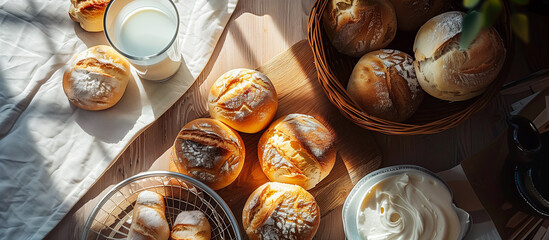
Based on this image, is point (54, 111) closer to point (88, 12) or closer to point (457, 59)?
point (88, 12)

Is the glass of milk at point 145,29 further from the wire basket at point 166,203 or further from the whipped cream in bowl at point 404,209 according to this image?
the whipped cream in bowl at point 404,209

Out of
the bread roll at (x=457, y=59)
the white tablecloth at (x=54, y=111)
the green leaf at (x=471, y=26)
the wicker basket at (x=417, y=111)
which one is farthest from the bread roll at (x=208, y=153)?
the green leaf at (x=471, y=26)

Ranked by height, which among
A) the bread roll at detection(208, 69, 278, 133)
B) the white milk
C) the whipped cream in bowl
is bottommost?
the whipped cream in bowl

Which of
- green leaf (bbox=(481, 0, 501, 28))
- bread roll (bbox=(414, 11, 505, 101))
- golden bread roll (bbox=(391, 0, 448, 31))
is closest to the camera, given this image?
green leaf (bbox=(481, 0, 501, 28))

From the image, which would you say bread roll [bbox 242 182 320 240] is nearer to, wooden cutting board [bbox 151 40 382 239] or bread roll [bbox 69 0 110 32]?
wooden cutting board [bbox 151 40 382 239]

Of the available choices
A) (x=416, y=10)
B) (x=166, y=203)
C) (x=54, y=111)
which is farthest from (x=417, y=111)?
(x=54, y=111)

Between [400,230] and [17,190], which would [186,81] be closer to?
[17,190]

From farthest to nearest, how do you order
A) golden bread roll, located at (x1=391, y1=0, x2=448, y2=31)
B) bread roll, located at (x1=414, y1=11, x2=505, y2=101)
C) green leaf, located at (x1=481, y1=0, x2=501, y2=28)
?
golden bread roll, located at (x1=391, y1=0, x2=448, y2=31) < bread roll, located at (x1=414, y1=11, x2=505, y2=101) < green leaf, located at (x1=481, y1=0, x2=501, y2=28)

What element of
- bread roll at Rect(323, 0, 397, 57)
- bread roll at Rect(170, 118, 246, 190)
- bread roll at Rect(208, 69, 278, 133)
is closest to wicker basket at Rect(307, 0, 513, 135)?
bread roll at Rect(323, 0, 397, 57)
